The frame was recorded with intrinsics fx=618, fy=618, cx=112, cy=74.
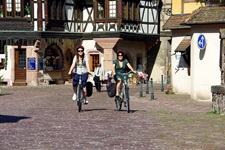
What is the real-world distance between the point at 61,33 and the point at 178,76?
13.0 meters

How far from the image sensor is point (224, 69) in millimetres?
19312

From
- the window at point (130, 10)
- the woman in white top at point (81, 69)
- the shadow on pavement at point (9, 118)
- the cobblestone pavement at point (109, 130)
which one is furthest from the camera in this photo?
the window at point (130, 10)

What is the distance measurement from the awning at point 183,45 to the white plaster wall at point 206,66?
9.69 feet

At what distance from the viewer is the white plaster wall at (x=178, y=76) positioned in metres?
27.3

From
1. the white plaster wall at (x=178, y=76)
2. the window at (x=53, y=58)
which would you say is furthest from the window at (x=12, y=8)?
the white plaster wall at (x=178, y=76)

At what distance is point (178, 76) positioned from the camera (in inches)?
1091

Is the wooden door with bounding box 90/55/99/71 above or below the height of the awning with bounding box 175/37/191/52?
below

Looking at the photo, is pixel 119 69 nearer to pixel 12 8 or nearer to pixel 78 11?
pixel 12 8

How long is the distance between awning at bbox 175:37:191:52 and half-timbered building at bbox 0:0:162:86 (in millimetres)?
11228

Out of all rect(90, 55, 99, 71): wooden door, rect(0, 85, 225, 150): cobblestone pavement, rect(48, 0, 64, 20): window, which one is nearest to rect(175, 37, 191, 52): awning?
rect(0, 85, 225, 150): cobblestone pavement

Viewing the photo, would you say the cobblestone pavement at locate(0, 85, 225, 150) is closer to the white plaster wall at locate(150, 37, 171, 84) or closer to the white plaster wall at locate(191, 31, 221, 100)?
the white plaster wall at locate(191, 31, 221, 100)

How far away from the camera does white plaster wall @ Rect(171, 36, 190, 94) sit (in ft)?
89.6

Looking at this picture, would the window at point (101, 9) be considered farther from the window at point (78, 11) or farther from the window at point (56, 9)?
the window at point (56, 9)

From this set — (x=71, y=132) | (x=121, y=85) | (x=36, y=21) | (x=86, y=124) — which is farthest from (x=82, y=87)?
(x=36, y=21)
